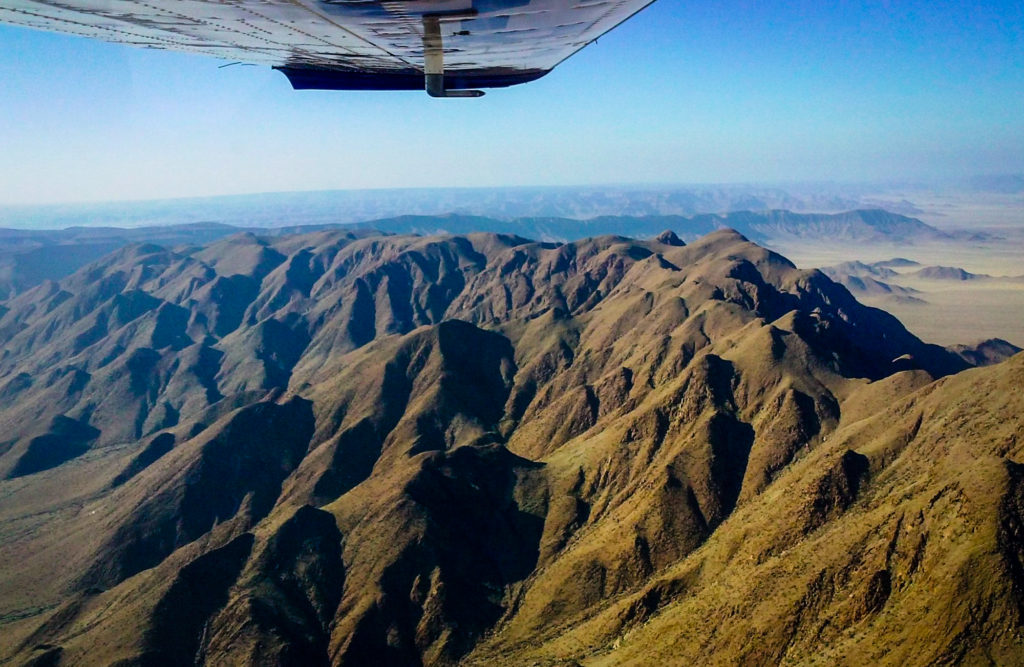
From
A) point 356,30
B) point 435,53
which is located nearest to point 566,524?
point 435,53

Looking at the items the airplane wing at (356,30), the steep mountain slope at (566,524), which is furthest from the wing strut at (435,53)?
the steep mountain slope at (566,524)

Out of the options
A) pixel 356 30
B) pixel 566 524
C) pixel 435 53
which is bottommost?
pixel 566 524

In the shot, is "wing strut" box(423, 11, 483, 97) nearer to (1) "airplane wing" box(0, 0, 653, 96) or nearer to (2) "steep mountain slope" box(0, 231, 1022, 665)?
(1) "airplane wing" box(0, 0, 653, 96)

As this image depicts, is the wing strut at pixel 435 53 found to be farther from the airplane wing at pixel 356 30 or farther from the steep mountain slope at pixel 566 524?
the steep mountain slope at pixel 566 524

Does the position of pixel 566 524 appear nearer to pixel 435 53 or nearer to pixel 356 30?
pixel 435 53

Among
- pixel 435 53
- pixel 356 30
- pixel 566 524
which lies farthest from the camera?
pixel 566 524

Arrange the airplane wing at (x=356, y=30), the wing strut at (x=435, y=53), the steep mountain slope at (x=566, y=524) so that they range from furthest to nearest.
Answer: the steep mountain slope at (x=566, y=524) < the wing strut at (x=435, y=53) < the airplane wing at (x=356, y=30)

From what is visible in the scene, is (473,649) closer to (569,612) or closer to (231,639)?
(569,612)
